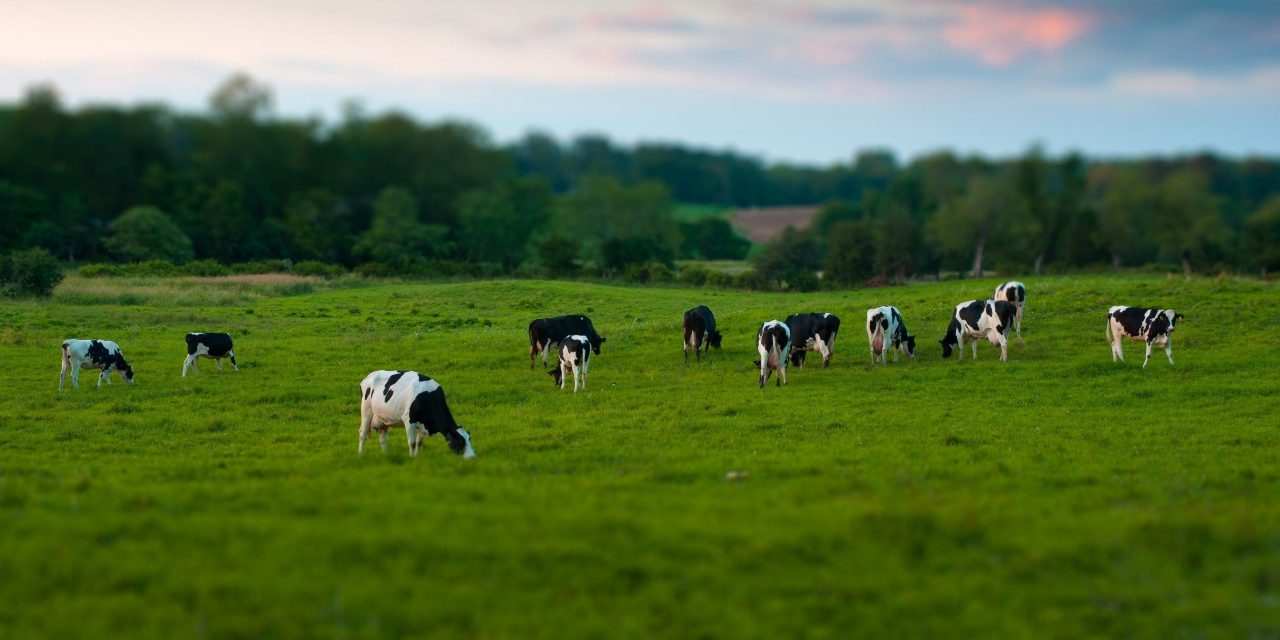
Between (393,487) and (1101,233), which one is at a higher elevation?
(1101,233)

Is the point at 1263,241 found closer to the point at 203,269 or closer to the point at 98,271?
the point at 203,269

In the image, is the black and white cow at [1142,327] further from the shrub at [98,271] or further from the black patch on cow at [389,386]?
the shrub at [98,271]

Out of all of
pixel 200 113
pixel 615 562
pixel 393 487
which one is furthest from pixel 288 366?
pixel 200 113

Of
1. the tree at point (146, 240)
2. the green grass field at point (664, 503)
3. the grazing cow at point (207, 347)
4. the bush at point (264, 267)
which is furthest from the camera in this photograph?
the tree at point (146, 240)

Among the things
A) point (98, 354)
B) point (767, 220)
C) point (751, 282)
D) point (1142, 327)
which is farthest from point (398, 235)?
point (1142, 327)

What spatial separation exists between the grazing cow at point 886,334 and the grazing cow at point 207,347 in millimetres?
18389

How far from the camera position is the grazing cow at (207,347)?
27609 mm

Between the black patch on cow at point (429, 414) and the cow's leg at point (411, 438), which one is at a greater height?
the black patch on cow at point (429, 414)

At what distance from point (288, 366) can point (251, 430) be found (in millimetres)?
8855

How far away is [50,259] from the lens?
4531cm

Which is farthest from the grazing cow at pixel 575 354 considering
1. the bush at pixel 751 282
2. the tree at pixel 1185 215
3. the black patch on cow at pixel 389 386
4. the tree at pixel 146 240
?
the tree at pixel 1185 215

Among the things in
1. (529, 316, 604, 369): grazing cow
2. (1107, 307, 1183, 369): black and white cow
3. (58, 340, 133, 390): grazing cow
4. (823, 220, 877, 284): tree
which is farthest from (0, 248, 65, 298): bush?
(823, 220, 877, 284): tree

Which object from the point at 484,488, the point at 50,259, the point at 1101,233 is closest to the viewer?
the point at 484,488

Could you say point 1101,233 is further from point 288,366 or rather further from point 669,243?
point 288,366
